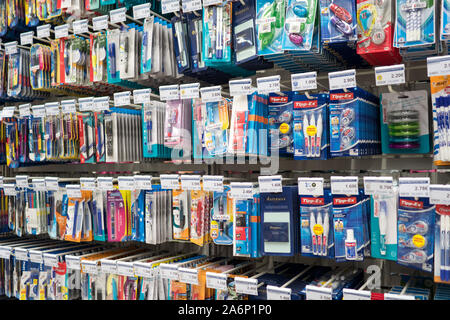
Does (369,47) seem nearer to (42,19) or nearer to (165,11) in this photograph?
(165,11)

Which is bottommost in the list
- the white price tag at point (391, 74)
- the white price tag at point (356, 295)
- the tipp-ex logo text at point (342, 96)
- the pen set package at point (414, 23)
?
the white price tag at point (356, 295)

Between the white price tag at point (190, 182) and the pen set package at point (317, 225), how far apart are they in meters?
0.67

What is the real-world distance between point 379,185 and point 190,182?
1127 mm

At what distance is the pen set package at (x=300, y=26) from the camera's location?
210 centimetres

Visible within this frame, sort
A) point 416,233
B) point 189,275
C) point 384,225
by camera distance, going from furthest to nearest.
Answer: point 189,275
point 384,225
point 416,233

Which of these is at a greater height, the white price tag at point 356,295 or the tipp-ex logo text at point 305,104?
the tipp-ex logo text at point 305,104


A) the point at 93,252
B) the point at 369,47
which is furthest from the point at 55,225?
the point at 369,47

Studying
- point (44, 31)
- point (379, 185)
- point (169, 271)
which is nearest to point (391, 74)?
point (379, 185)

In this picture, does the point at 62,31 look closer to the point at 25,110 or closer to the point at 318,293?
the point at 25,110

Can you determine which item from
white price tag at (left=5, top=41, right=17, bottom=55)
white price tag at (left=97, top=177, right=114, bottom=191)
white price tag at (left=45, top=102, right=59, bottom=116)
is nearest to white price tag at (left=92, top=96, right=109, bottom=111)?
white price tag at (left=45, top=102, right=59, bottom=116)

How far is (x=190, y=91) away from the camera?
8.21 ft

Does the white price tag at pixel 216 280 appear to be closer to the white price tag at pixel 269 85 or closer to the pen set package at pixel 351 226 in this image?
the pen set package at pixel 351 226

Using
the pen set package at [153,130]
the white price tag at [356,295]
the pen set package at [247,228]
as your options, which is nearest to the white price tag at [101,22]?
the pen set package at [153,130]

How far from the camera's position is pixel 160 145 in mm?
2764
